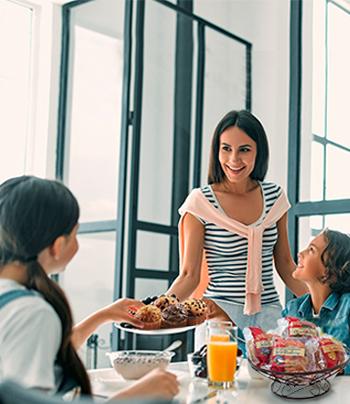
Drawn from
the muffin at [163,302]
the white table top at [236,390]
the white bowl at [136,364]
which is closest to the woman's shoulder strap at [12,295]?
the white table top at [236,390]

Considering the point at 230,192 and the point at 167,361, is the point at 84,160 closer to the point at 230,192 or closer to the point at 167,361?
the point at 230,192

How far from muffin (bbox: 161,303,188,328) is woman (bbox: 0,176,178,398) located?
546 mm

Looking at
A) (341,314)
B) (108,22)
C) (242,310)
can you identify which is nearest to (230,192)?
(242,310)

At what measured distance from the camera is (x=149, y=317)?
1728mm

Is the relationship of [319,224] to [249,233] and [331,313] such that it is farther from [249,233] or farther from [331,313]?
[331,313]

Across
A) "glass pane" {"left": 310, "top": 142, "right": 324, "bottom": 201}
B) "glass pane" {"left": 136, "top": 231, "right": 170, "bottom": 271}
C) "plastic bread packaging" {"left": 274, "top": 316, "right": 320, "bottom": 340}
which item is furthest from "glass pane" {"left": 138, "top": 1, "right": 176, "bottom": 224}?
"plastic bread packaging" {"left": 274, "top": 316, "right": 320, "bottom": 340}

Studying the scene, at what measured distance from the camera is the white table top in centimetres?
147

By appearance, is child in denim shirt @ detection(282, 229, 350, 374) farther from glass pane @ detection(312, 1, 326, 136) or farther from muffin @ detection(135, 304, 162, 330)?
glass pane @ detection(312, 1, 326, 136)

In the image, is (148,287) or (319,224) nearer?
(319,224)

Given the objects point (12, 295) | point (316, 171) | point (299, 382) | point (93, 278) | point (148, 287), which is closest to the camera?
point (12, 295)

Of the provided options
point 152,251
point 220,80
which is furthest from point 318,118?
point 152,251

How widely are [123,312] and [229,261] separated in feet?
2.09

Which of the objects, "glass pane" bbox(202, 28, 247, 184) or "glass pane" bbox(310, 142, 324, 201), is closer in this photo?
"glass pane" bbox(310, 142, 324, 201)

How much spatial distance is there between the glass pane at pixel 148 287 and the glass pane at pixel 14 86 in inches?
35.8
